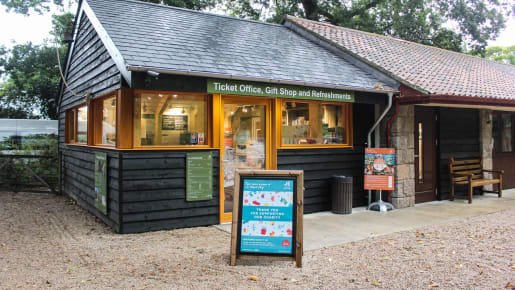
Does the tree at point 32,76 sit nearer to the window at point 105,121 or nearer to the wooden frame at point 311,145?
the window at point 105,121

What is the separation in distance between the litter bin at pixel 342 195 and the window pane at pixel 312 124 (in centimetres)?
94

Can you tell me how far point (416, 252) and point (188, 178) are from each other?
3.66 meters

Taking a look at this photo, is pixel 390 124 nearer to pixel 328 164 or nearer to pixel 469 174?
pixel 328 164

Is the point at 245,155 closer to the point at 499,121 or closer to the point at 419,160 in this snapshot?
the point at 419,160

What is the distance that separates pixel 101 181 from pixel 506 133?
11.4 metres

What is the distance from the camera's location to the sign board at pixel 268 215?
184 inches

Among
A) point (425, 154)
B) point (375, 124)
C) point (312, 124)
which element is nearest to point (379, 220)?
point (375, 124)

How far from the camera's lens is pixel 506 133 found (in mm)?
11742

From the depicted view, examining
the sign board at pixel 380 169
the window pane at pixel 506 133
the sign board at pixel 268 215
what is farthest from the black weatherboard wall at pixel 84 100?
the window pane at pixel 506 133

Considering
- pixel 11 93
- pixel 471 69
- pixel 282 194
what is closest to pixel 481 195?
pixel 471 69

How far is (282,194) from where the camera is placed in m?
4.77

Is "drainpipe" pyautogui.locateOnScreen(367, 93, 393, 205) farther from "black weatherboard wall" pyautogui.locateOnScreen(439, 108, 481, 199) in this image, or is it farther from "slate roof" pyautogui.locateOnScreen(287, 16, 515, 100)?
"black weatherboard wall" pyautogui.locateOnScreen(439, 108, 481, 199)

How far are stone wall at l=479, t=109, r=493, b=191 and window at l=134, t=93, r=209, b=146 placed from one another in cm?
807

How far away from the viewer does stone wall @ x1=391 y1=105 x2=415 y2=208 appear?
843cm
